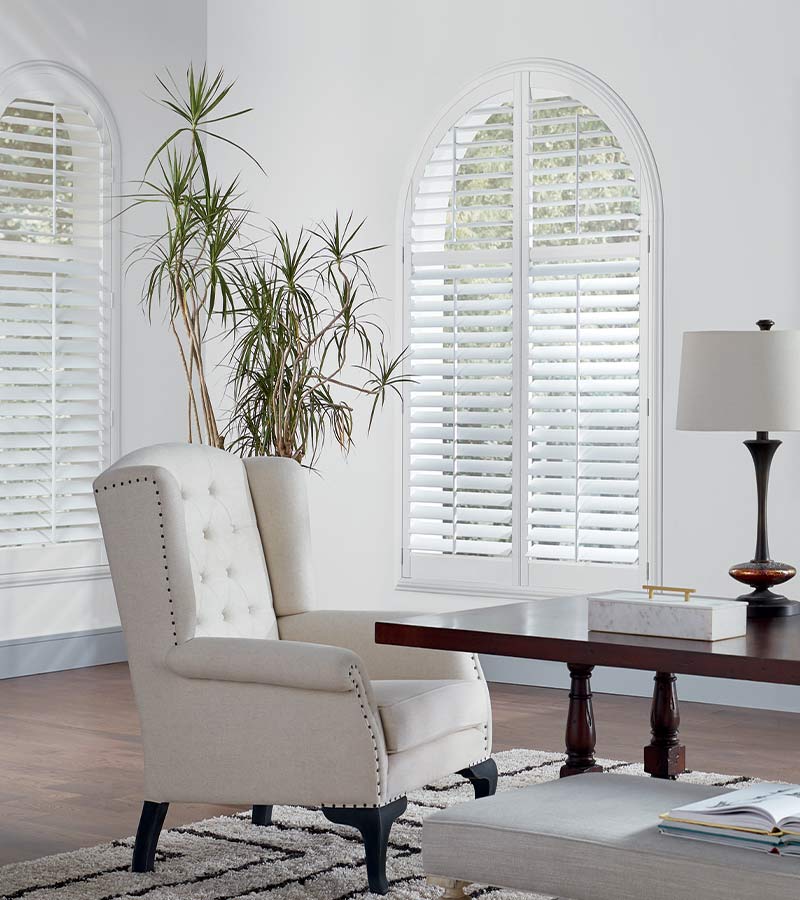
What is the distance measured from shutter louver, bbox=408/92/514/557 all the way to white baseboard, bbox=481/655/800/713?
1.71 ft

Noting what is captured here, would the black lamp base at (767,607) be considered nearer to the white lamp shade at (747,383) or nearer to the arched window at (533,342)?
the white lamp shade at (747,383)

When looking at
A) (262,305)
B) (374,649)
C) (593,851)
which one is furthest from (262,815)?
(262,305)

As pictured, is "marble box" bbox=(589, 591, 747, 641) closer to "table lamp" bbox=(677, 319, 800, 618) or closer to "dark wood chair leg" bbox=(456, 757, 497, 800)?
"table lamp" bbox=(677, 319, 800, 618)

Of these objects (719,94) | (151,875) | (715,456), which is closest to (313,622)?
(151,875)

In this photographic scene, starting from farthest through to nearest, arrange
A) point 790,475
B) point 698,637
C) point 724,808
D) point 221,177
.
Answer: point 221,177
point 790,475
point 698,637
point 724,808

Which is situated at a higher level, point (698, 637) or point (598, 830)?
point (698, 637)

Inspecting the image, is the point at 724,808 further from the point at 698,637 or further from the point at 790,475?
the point at 790,475

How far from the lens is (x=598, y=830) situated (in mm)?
2430

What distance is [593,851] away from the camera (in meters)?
2.38

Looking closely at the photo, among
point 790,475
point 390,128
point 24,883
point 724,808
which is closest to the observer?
point 724,808

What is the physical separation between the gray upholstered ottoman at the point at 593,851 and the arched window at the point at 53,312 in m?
4.16

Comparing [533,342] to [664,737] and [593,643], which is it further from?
[593,643]

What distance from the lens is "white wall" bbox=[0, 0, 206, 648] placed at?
642cm

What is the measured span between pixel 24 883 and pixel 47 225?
12.5ft
